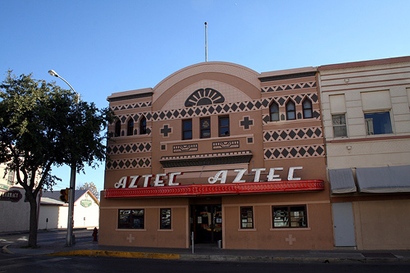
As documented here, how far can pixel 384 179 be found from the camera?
18.1 metres

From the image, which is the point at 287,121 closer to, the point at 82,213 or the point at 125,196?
the point at 125,196

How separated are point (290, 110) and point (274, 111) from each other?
3.01 ft

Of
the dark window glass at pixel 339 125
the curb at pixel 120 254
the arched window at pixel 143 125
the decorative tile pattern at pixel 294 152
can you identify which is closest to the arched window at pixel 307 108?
the dark window glass at pixel 339 125

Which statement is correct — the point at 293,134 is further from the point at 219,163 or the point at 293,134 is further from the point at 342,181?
the point at 219,163

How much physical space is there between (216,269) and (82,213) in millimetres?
48587

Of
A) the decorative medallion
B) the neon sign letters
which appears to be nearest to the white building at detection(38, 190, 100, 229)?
the neon sign letters

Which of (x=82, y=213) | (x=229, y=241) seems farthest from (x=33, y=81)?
(x=82, y=213)

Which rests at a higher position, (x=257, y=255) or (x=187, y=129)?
(x=187, y=129)

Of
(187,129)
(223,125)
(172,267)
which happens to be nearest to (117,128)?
(187,129)

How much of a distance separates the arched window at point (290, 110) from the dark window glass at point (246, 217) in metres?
5.69

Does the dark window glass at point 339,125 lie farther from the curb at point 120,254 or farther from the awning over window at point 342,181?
the curb at point 120,254

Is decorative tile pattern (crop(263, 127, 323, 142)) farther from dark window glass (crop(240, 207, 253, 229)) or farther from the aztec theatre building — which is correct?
dark window glass (crop(240, 207, 253, 229))

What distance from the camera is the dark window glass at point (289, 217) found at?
19.7m

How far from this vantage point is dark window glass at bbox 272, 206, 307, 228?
64.7ft
